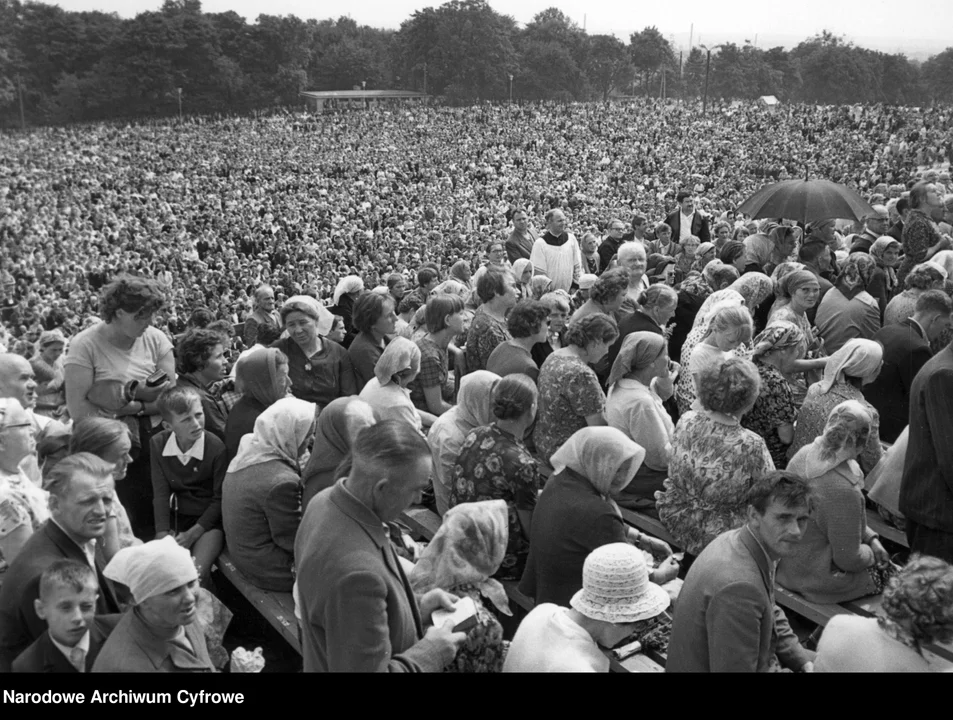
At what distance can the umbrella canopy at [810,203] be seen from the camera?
655 cm

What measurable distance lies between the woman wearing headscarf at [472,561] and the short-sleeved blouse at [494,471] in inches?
26.7

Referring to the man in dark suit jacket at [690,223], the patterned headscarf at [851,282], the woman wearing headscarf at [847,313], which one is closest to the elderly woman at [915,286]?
the woman wearing headscarf at [847,313]

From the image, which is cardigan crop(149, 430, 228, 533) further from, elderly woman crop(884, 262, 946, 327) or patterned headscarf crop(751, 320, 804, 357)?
elderly woman crop(884, 262, 946, 327)

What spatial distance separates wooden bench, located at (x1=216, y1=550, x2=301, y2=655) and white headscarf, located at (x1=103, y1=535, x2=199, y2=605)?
2.85 feet

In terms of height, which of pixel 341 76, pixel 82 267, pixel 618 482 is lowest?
pixel 82 267

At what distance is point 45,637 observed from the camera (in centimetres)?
235

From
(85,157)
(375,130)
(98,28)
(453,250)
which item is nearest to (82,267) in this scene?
(453,250)

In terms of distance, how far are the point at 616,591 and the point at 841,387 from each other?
185 cm

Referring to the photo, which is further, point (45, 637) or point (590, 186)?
point (590, 186)

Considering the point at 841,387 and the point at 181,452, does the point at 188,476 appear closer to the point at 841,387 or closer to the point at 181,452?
the point at 181,452

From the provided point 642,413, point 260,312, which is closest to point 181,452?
point 642,413

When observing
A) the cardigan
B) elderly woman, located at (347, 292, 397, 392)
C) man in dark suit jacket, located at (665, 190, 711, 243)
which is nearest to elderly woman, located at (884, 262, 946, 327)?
elderly woman, located at (347, 292, 397, 392)

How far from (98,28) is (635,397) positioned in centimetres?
5382
